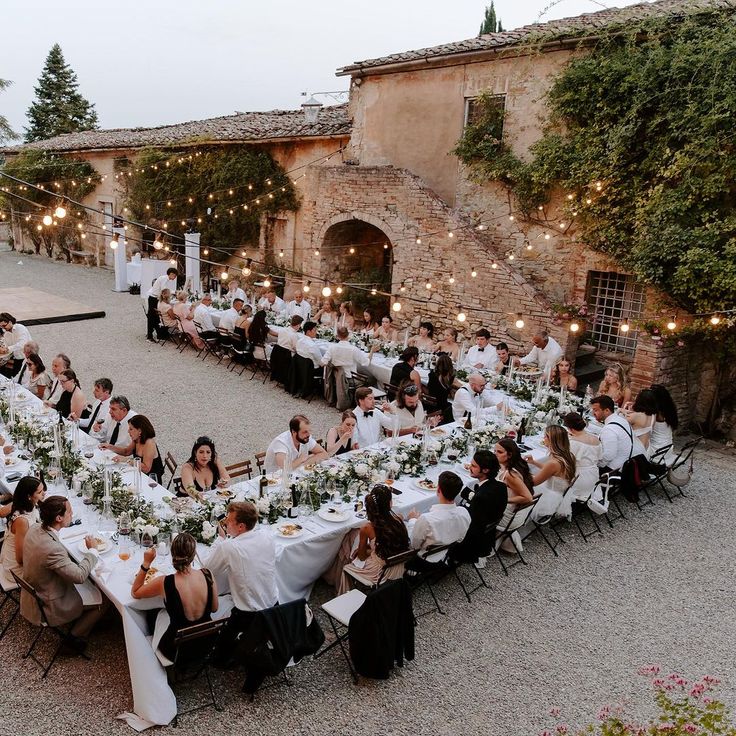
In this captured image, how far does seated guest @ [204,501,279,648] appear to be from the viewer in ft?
13.9

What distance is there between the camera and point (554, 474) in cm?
618

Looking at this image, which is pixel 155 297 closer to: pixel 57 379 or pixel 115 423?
pixel 57 379

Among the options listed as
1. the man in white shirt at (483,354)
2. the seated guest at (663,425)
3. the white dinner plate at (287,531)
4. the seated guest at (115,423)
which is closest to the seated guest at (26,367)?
the seated guest at (115,423)

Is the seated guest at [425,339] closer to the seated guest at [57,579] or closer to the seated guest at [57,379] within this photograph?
the seated guest at [57,379]

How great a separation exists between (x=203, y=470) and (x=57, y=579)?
5.21ft

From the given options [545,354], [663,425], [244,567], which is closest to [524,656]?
[244,567]

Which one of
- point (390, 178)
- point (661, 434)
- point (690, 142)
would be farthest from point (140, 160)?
point (661, 434)

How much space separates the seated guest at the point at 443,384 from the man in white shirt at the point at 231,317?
4276mm

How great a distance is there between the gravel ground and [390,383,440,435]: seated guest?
6.03 ft

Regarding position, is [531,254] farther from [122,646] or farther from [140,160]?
[140,160]

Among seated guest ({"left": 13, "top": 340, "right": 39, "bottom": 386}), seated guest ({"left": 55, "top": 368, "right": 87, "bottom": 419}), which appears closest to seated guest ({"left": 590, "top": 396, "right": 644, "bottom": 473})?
seated guest ({"left": 55, "top": 368, "right": 87, "bottom": 419})

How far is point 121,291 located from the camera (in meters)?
19.2

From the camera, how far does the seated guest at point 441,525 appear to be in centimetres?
505

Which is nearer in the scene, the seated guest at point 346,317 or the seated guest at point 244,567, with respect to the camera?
the seated guest at point 244,567
